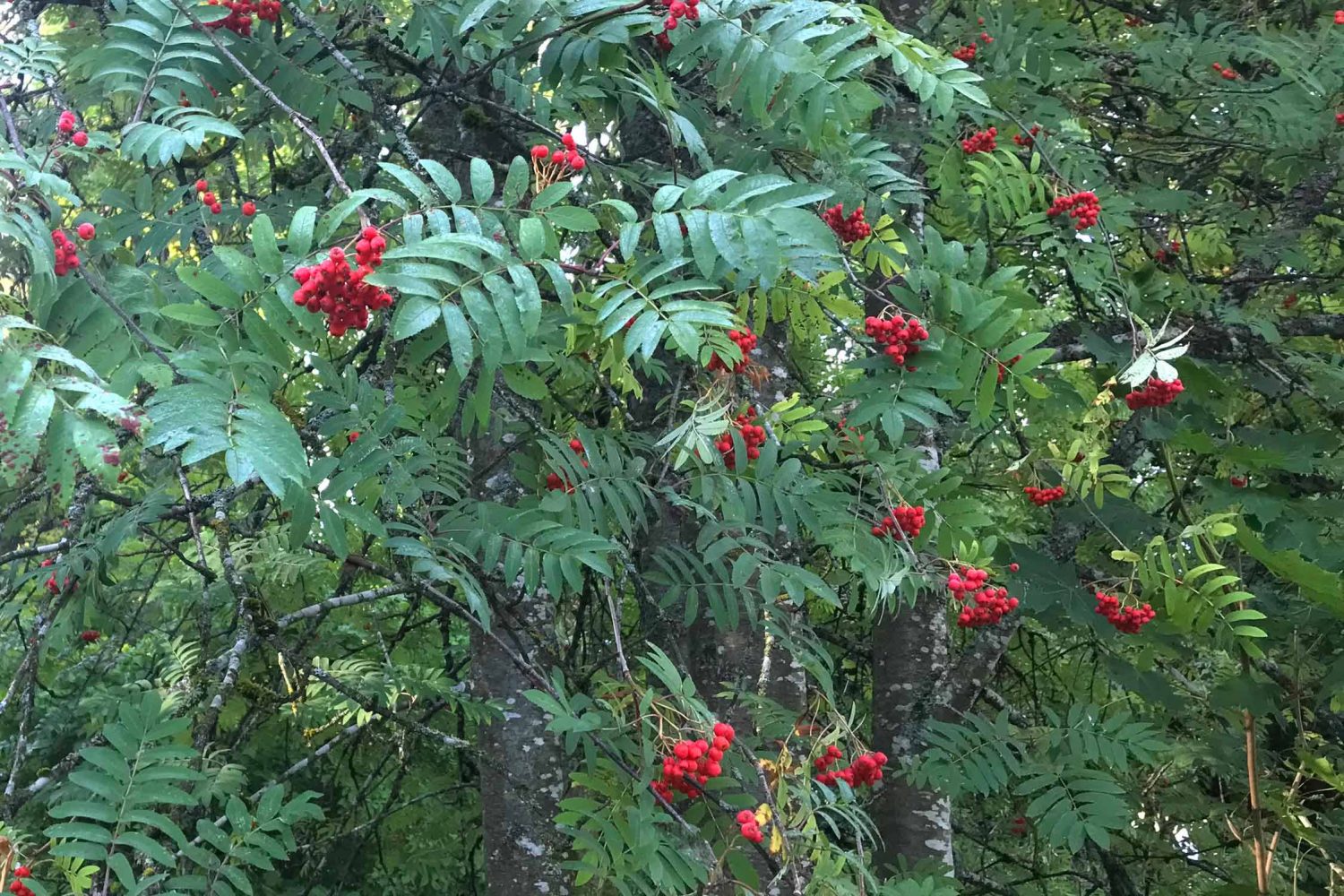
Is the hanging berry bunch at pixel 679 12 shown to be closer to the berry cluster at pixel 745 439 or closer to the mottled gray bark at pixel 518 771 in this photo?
the berry cluster at pixel 745 439

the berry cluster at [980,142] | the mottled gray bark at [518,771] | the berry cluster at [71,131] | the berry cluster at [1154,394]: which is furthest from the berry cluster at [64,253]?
the berry cluster at [1154,394]

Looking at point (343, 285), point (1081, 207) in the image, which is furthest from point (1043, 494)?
point (343, 285)

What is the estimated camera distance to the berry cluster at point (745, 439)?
8.94 feet

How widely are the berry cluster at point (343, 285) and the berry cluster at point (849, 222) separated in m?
1.51

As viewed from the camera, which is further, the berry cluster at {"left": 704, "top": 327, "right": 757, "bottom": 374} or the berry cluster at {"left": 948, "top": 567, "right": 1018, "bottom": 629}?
the berry cluster at {"left": 948, "top": 567, "right": 1018, "bottom": 629}

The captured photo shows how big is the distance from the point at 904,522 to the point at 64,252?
1.97 metres

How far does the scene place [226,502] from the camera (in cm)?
254

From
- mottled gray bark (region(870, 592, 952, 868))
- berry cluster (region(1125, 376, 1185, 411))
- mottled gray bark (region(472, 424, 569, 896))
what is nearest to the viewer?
mottled gray bark (region(472, 424, 569, 896))

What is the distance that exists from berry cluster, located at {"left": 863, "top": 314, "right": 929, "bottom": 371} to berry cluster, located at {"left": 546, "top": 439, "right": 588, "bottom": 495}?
0.76m

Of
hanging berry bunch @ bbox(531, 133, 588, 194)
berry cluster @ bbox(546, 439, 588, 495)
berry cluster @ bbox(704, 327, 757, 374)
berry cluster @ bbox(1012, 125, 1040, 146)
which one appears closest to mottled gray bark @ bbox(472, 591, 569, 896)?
berry cluster @ bbox(546, 439, 588, 495)

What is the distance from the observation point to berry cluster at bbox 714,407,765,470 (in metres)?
2.72

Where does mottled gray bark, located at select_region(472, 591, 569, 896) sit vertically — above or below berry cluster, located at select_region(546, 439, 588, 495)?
below

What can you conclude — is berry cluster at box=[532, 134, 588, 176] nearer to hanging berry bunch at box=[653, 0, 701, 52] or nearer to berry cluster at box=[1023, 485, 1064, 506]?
hanging berry bunch at box=[653, 0, 701, 52]

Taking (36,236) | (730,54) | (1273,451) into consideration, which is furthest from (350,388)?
(1273,451)
